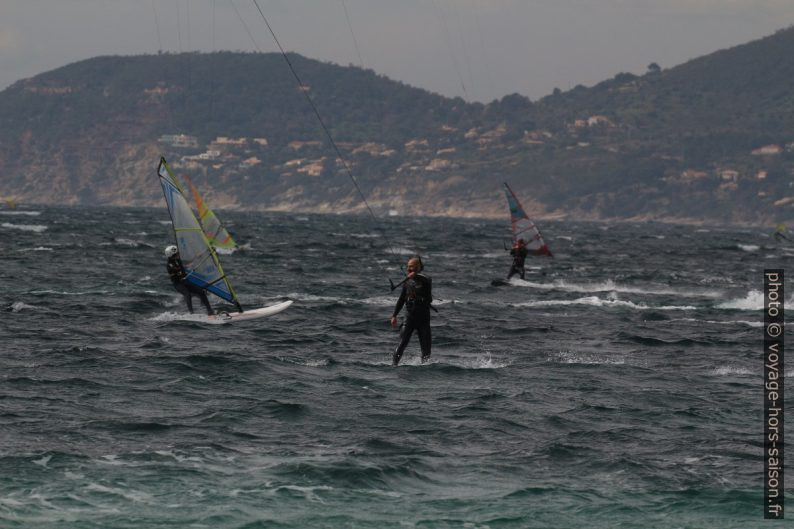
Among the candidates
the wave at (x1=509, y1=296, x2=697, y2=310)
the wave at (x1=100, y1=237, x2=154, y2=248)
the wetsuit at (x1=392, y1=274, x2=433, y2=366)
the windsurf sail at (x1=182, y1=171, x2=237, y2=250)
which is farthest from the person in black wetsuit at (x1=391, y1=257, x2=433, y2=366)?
the wave at (x1=100, y1=237, x2=154, y2=248)

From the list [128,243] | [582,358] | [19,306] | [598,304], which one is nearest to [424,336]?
[582,358]

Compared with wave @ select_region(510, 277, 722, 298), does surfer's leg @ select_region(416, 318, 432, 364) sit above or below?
above

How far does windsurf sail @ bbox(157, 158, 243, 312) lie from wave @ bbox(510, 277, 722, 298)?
17.1m

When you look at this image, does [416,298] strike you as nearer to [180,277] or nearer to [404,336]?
[404,336]

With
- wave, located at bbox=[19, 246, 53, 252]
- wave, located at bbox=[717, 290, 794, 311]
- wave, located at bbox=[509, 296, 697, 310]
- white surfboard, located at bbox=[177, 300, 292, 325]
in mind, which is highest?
wave, located at bbox=[19, 246, 53, 252]

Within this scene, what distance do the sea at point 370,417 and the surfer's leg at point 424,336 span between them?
270 millimetres

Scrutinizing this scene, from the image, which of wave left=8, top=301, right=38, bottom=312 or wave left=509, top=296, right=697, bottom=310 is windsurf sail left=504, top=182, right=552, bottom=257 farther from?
wave left=8, top=301, right=38, bottom=312

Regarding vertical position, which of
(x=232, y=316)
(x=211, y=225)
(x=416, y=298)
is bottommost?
(x=232, y=316)

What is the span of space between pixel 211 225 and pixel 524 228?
43.7 ft

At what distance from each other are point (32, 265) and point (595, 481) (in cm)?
3362

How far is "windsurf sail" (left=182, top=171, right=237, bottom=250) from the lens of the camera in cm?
5138

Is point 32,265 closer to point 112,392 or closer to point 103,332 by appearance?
point 103,332

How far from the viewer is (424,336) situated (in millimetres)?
20219

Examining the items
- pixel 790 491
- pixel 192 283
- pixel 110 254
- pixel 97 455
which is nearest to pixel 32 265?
pixel 110 254
